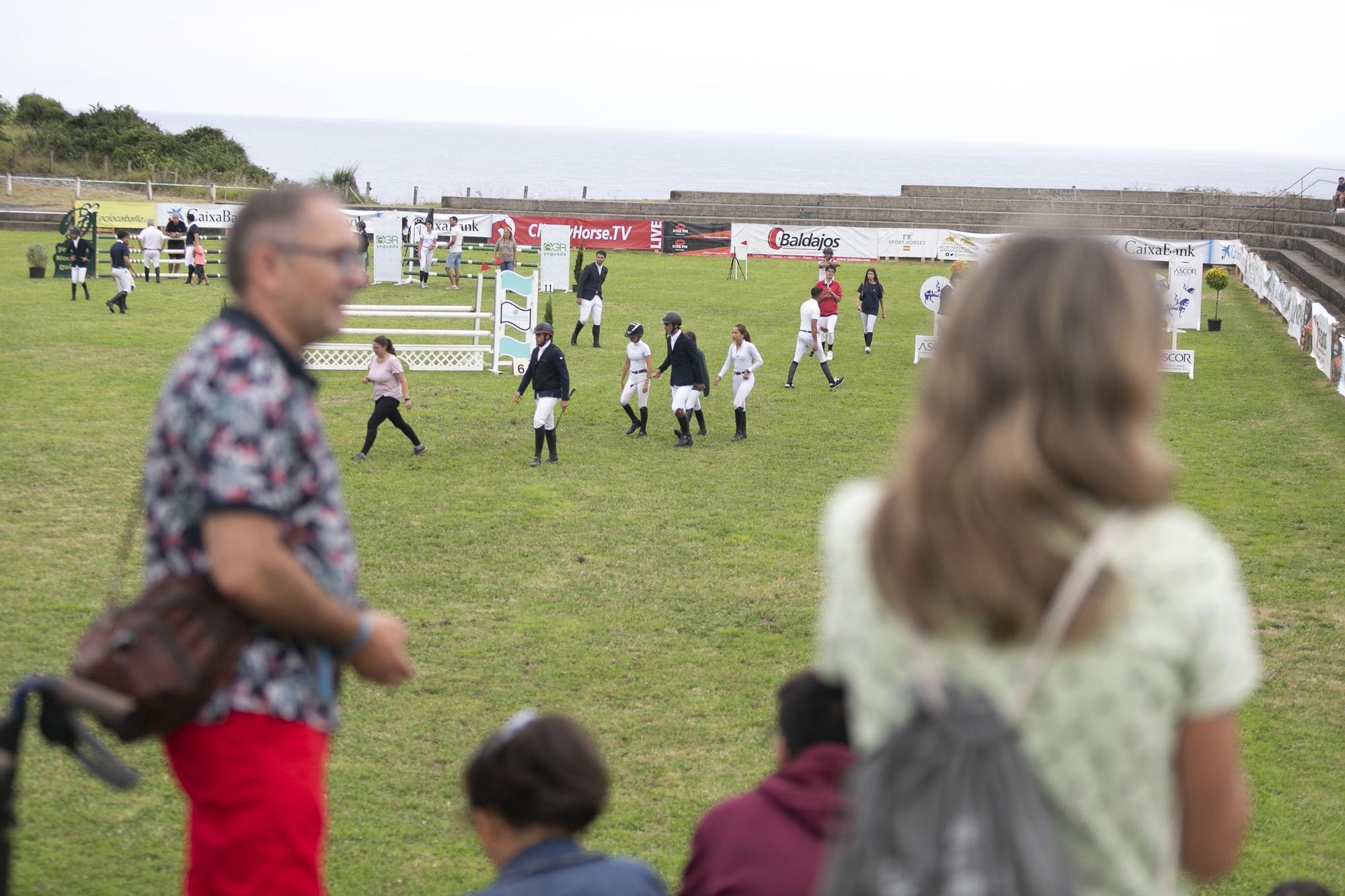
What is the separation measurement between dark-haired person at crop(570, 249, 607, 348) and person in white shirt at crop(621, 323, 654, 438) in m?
7.10

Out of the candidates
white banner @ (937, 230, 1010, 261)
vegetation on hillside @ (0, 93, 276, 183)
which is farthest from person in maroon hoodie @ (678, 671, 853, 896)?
vegetation on hillside @ (0, 93, 276, 183)

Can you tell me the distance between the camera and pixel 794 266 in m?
44.2

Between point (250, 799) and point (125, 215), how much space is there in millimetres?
42279

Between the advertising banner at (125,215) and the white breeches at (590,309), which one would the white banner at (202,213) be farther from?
the white breeches at (590,309)

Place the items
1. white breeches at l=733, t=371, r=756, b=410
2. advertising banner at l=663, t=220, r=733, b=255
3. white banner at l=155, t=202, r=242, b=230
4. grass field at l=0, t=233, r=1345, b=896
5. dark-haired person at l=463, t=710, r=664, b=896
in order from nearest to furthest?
dark-haired person at l=463, t=710, r=664, b=896 < grass field at l=0, t=233, r=1345, b=896 < white breeches at l=733, t=371, r=756, b=410 < white banner at l=155, t=202, r=242, b=230 < advertising banner at l=663, t=220, r=733, b=255

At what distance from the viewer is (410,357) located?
24344 millimetres

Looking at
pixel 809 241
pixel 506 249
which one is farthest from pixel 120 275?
pixel 809 241

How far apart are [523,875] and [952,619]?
5.36 ft

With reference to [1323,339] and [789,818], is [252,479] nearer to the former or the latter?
[789,818]

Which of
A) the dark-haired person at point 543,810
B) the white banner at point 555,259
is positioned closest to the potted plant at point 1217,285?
the white banner at point 555,259

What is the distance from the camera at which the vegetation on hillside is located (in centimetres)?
5653

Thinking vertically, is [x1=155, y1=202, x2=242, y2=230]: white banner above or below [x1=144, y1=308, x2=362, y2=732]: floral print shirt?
above

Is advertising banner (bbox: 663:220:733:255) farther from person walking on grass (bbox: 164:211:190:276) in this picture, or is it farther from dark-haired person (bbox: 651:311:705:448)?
dark-haired person (bbox: 651:311:705:448)

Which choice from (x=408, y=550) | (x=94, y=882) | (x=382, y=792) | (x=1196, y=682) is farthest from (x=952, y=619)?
(x=408, y=550)
